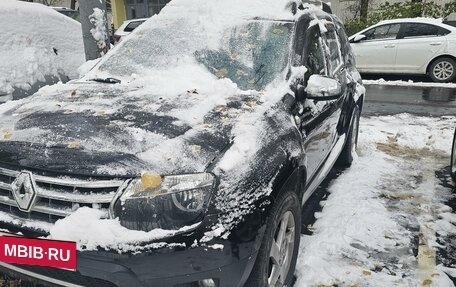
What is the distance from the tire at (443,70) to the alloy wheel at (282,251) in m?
9.96

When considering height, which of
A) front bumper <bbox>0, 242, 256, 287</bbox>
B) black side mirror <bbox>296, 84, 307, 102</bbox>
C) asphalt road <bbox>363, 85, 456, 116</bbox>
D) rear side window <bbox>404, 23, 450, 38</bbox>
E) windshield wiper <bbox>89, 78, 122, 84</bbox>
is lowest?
asphalt road <bbox>363, 85, 456, 116</bbox>

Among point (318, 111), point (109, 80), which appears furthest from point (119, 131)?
point (318, 111)

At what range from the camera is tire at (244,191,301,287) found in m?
2.10

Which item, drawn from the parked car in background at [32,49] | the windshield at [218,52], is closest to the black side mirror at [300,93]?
the windshield at [218,52]

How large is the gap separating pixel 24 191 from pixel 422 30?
1121 centimetres

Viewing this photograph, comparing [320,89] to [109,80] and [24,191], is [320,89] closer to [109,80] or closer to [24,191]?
[109,80]

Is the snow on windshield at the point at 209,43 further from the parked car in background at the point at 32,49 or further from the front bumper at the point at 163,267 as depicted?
the front bumper at the point at 163,267

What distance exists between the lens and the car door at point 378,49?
1127 centimetres

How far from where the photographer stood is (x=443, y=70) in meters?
10.9

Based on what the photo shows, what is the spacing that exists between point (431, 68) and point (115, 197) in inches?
434

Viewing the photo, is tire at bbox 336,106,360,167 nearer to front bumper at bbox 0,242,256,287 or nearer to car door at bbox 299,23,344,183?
car door at bbox 299,23,344,183

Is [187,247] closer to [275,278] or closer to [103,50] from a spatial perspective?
[275,278]

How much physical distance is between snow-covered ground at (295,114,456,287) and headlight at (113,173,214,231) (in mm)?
1285

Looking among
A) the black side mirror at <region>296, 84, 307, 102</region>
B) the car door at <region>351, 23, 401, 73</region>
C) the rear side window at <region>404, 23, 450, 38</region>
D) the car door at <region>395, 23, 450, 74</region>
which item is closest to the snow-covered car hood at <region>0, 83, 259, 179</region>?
the black side mirror at <region>296, 84, 307, 102</region>
